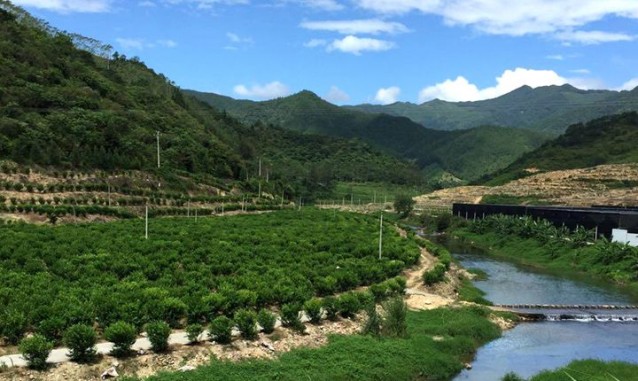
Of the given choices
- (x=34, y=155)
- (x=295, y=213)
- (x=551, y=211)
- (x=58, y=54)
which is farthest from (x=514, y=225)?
(x=58, y=54)

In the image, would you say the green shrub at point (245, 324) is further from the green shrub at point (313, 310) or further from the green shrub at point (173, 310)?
the green shrub at point (313, 310)

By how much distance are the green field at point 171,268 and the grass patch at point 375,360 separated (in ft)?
16.3

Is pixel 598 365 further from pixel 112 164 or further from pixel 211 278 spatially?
pixel 112 164

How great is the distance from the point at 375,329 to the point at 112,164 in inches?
2251

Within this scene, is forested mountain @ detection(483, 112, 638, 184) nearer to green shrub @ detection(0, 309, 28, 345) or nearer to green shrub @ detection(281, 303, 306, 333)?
green shrub @ detection(281, 303, 306, 333)

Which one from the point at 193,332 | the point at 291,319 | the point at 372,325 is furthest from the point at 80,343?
the point at 372,325

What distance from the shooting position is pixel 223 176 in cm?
10962

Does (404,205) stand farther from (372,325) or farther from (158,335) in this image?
(158,335)

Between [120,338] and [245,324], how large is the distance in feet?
20.4

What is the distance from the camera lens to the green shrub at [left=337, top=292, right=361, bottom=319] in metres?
33.8

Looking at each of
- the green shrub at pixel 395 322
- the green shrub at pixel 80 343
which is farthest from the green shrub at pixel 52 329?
the green shrub at pixel 395 322

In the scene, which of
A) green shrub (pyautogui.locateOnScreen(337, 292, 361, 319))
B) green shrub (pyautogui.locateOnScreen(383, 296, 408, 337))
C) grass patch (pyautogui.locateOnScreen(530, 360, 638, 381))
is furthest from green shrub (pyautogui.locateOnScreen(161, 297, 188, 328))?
grass patch (pyautogui.locateOnScreen(530, 360, 638, 381))

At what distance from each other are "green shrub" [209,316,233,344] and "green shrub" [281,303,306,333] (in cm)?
429

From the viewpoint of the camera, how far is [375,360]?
27844mm
